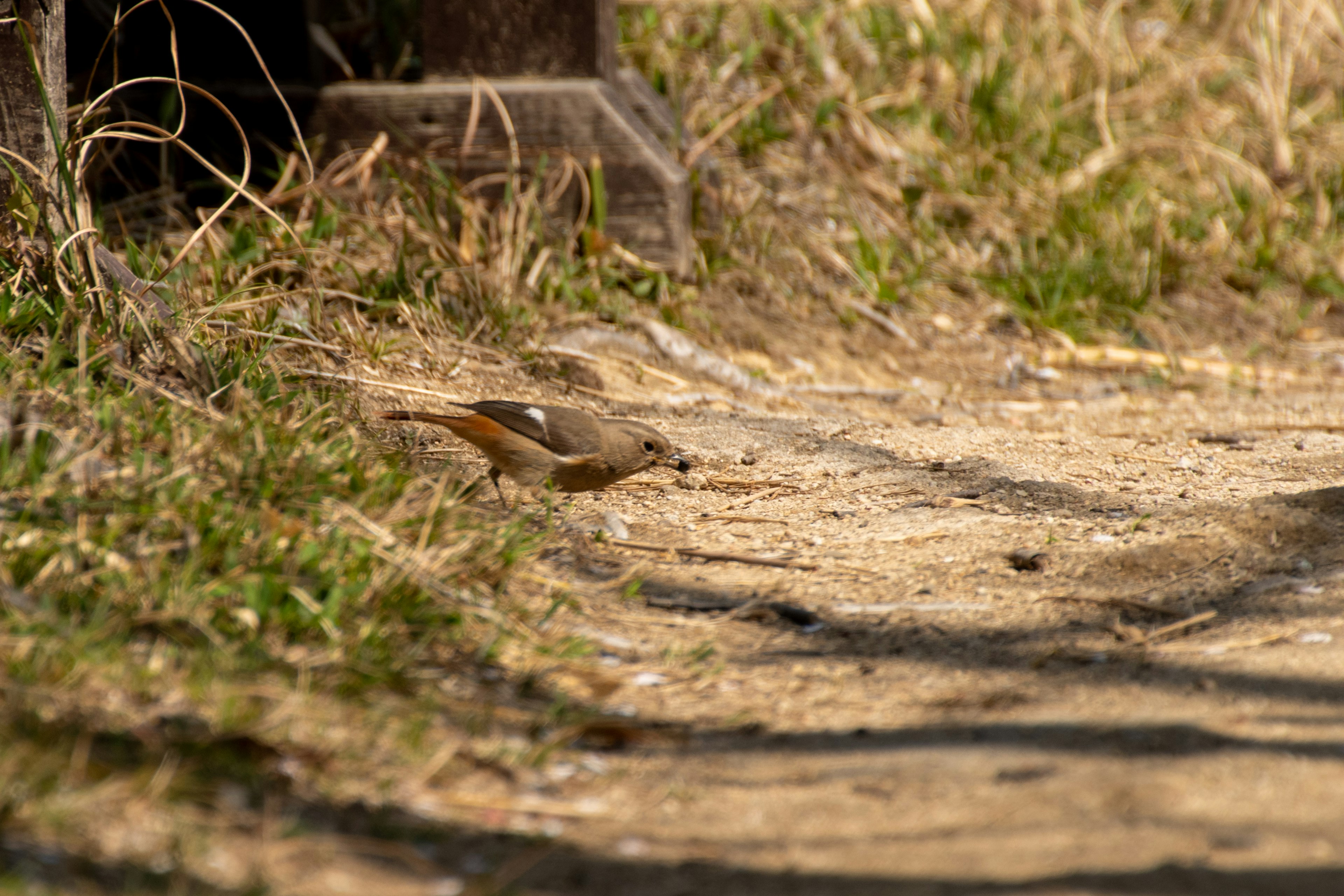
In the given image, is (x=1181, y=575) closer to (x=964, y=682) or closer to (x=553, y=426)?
(x=964, y=682)

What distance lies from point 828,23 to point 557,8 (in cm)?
263

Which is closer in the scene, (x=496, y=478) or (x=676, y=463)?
(x=496, y=478)

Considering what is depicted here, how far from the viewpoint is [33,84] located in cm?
357

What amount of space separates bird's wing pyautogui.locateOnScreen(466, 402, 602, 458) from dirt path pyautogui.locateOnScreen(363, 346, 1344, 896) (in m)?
0.22

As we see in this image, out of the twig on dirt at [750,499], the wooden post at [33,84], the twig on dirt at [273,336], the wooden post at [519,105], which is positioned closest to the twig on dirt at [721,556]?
the twig on dirt at [750,499]

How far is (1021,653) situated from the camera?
257cm

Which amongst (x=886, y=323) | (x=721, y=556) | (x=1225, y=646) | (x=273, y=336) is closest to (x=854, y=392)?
(x=886, y=323)

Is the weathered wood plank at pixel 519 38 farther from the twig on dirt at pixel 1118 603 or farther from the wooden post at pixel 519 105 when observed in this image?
the twig on dirt at pixel 1118 603

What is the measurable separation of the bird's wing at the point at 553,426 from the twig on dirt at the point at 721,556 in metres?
0.46

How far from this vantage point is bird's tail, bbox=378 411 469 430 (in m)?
3.65

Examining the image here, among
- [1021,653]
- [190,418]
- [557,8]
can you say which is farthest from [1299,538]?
[557,8]

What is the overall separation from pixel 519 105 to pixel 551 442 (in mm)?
2328

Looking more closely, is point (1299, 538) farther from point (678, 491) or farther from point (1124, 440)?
point (678, 491)

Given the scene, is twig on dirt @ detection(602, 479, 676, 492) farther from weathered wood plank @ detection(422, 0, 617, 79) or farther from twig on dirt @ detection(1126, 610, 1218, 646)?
weathered wood plank @ detection(422, 0, 617, 79)
